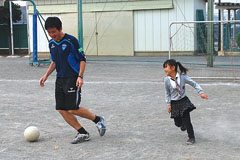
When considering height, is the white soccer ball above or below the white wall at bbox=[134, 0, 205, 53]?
below

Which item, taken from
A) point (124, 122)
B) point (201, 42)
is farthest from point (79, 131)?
point (201, 42)

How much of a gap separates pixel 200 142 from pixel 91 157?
1.56 metres

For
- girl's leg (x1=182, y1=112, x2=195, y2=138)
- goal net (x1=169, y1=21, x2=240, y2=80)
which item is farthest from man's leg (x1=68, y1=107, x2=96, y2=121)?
goal net (x1=169, y1=21, x2=240, y2=80)

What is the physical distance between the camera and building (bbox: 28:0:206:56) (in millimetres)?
21625

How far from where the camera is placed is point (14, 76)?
551 inches

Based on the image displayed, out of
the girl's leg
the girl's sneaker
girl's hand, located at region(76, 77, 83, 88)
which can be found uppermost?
girl's hand, located at region(76, 77, 83, 88)

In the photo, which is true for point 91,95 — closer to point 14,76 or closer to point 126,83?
point 126,83

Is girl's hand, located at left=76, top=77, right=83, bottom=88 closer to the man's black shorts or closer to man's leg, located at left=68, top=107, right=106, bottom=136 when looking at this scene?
the man's black shorts

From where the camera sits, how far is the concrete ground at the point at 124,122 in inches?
205

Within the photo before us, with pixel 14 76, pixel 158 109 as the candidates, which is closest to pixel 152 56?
pixel 14 76

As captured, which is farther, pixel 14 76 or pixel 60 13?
pixel 60 13

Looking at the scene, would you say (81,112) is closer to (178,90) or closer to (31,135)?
(31,135)

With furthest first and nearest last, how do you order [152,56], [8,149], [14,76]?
[152,56] → [14,76] → [8,149]

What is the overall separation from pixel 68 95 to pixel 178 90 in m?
1.49
